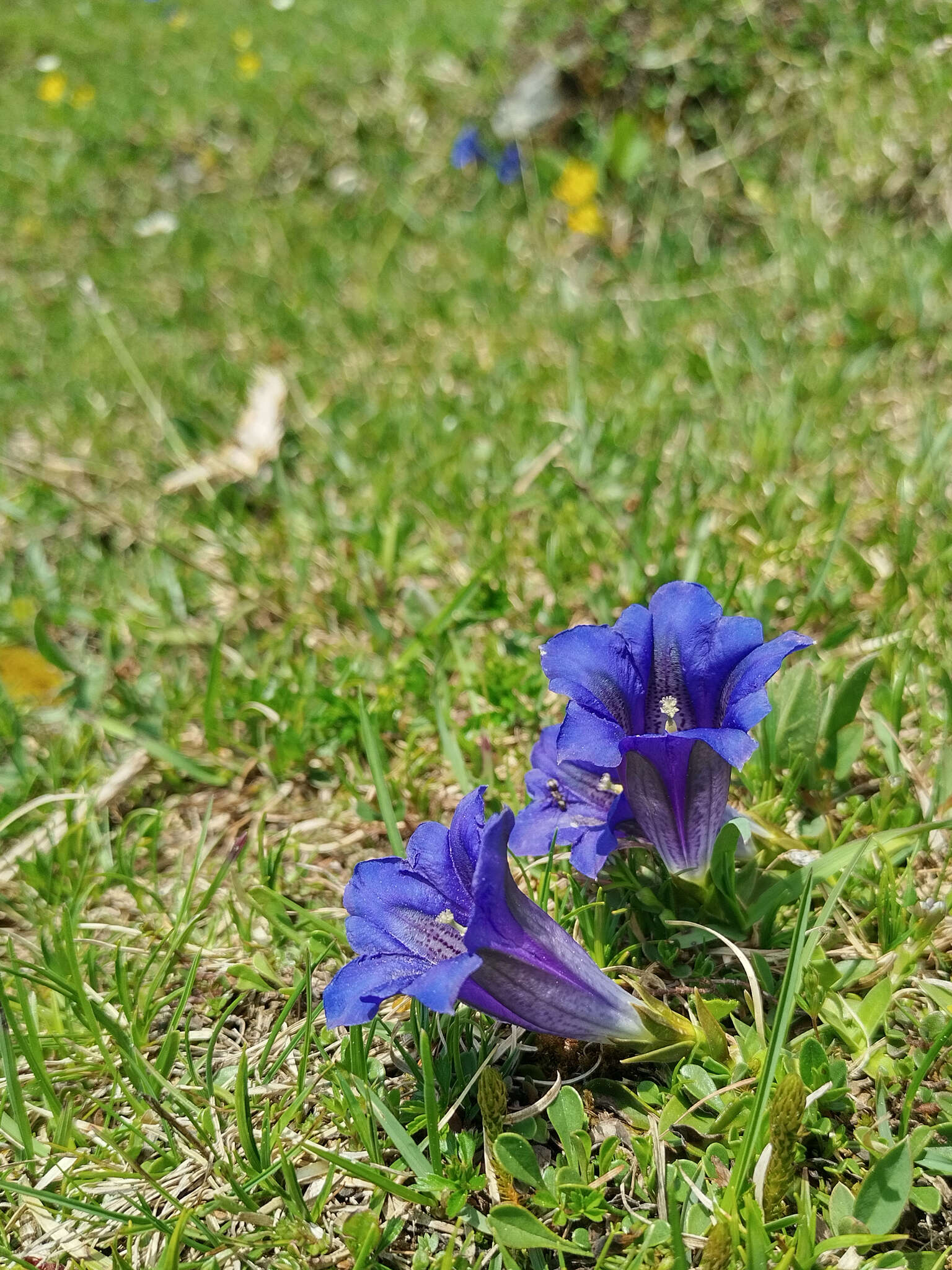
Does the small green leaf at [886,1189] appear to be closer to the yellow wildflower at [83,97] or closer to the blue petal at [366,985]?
the blue petal at [366,985]

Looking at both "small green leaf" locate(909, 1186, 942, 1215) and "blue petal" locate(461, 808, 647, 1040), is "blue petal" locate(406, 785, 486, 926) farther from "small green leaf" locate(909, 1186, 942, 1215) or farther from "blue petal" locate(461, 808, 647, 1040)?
"small green leaf" locate(909, 1186, 942, 1215)

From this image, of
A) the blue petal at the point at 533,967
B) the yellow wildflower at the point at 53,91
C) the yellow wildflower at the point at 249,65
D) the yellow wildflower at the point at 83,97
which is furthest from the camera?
→ the yellow wildflower at the point at 53,91

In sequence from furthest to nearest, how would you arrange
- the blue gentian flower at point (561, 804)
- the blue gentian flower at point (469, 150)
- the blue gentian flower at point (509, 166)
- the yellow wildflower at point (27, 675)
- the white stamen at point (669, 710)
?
the blue gentian flower at point (469, 150) → the blue gentian flower at point (509, 166) → the yellow wildflower at point (27, 675) → the blue gentian flower at point (561, 804) → the white stamen at point (669, 710)

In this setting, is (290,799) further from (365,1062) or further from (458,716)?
(365,1062)

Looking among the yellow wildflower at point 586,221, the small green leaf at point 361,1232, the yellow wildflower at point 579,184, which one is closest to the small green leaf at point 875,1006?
the small green leaf at point 361,1232

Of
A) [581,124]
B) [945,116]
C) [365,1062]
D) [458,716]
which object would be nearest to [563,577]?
[458,716]

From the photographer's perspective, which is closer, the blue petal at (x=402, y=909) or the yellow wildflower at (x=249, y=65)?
the blue petal at (x=402, y=909)

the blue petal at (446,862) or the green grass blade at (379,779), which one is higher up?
the blue petal at (446,862)
